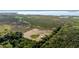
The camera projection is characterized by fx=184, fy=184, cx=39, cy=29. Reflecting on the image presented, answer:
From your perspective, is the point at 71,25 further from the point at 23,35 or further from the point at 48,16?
the point at 23,35
